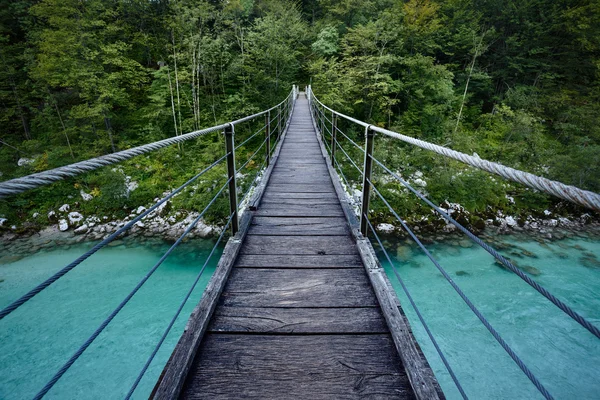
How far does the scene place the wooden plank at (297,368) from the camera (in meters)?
1.16

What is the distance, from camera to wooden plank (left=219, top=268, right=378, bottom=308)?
65.3 inches

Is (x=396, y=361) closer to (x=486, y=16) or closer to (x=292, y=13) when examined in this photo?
(x=292, y=13)

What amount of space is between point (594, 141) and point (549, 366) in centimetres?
1541

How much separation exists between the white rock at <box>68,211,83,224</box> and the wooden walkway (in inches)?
511

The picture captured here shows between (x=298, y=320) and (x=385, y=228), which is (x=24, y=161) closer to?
(x=385, y=228)

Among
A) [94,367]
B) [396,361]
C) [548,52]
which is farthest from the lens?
[548,52]

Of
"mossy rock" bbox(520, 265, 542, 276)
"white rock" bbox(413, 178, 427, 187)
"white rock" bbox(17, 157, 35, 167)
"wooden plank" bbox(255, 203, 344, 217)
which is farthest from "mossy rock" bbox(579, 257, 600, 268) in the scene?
"white rock" bbox(17, 157, 35, 167)

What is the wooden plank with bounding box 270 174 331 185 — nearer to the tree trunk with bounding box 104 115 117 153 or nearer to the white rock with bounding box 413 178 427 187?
the white rock with bounding box 413 178 427 187

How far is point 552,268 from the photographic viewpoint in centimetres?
873

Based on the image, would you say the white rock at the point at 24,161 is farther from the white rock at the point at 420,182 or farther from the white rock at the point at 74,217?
the white rock at the point at 420,182

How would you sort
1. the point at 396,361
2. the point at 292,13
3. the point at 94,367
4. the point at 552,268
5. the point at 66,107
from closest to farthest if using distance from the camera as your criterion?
the point at 396,361 → the point at 94,367 → the point at 552,268 → the point at 66,107 → the point at 292,13

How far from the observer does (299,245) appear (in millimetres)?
2297

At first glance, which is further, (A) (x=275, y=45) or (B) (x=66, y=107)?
(B) (x=66, y=107)

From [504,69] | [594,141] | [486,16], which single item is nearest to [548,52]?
[504,69]
